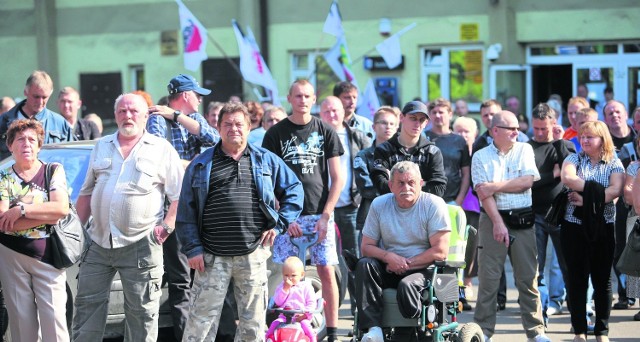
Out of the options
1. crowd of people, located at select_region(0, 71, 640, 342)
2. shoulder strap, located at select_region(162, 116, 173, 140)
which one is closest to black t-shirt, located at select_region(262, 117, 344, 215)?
crowd of people, located at select_region(0, 71, 640, 342)

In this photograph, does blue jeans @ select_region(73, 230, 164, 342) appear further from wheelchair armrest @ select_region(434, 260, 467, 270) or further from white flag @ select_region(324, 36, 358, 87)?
white flag @ select_region(324, 36, 358, 87)

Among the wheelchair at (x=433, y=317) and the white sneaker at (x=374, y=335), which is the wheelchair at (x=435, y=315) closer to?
the wheelchair at (x=433, y=317)

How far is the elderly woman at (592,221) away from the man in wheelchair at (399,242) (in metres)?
1.59

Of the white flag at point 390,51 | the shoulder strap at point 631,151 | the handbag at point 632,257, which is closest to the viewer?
the handbag at point 632,257

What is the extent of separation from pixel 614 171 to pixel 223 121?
3533 mm

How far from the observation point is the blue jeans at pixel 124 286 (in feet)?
25.5

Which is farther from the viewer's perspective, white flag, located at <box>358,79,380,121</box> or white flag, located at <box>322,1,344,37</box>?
white flag, located at <box>322,1,344,37</box>

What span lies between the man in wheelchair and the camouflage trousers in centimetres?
77

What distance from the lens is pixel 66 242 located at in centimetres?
783

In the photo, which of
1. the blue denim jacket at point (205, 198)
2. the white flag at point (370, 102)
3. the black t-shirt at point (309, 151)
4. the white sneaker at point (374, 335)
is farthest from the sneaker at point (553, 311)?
the white flag at point (370, 102)

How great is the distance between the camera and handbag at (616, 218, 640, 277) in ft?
28.0

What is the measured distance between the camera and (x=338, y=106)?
1041 centimetres

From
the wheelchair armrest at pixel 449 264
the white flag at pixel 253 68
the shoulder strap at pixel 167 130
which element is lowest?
the wheelchair armrest at pixel 449 264

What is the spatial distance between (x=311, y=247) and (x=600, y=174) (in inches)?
99.7
